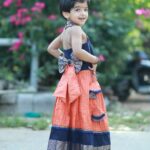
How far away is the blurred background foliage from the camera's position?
8.84 meters

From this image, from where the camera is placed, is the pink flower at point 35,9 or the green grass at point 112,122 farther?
the pink flower at point 35,9

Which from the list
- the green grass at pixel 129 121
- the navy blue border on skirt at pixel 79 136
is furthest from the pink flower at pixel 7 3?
the navy blue border on skirt at pixel 79 136

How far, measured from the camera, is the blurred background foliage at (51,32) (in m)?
8.84

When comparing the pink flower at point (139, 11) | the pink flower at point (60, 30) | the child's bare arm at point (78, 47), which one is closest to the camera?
the child's bare arm at point (78, 47)

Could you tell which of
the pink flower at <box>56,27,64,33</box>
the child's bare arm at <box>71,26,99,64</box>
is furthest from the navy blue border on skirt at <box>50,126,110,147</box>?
the pink flower at <box>56,27,64,33</box>

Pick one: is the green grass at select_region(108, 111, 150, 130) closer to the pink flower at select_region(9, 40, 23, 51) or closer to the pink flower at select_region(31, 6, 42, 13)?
the pink flower at select_region(9, 40, 23, 51)

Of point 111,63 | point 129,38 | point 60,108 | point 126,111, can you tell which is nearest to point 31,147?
point 60,108

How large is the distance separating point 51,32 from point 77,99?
424cm

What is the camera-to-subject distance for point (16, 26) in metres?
9.18

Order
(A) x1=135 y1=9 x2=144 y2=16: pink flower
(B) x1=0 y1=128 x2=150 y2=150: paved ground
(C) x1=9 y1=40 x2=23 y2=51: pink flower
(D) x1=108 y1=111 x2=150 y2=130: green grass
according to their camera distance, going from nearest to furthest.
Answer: (B) x1=0 y1=128 x2=150 y2=150: paved ground → (D) x1=108 y1=111 x2=150 y2=130: green grass → (C) x1=9 y1=40 x2=23 y2=51: pink flower → (A) x1=135 y1=9 x2=144 y2=16: pink flower

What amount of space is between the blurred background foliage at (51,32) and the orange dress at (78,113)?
3.94 metres

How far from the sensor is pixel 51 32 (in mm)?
8930

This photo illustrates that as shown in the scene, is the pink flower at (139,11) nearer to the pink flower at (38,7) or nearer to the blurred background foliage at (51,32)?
the blurred background foliage at (51,32)

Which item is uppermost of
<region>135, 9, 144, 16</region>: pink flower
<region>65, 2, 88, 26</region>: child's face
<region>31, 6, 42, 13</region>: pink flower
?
<region>135, 9, 144, 16</region>: pink flower
